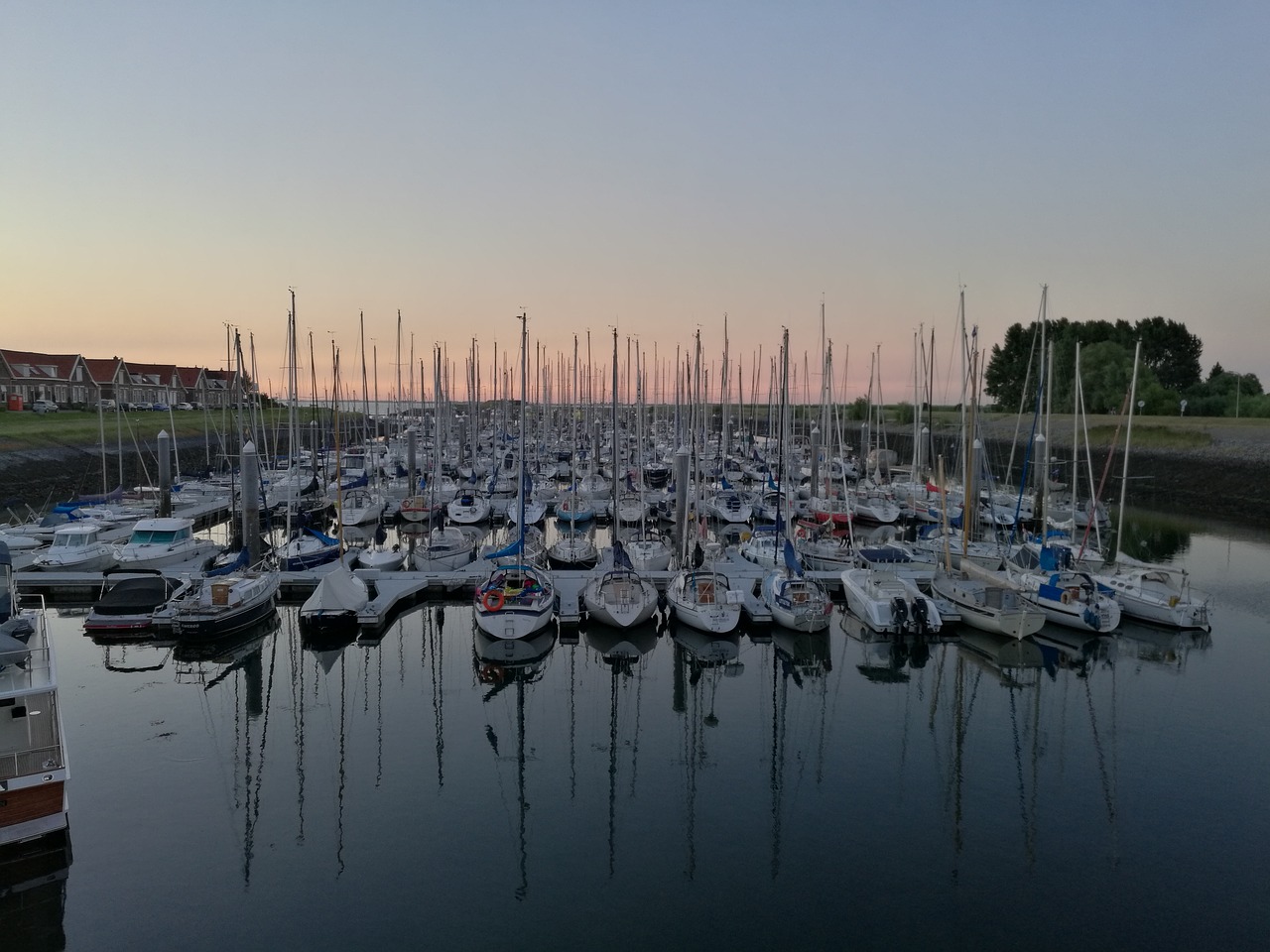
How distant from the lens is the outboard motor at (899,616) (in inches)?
1012

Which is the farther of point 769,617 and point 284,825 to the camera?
point 769,617

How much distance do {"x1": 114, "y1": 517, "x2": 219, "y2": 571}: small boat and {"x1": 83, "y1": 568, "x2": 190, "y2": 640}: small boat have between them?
16.1 ft

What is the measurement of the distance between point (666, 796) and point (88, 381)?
99.3 m

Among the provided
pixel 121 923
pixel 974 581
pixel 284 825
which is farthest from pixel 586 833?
pixel 974 581

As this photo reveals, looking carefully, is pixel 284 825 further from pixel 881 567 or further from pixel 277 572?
pixel 881 567

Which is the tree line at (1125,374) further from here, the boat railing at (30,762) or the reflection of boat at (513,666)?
the boat railing at (30,762)

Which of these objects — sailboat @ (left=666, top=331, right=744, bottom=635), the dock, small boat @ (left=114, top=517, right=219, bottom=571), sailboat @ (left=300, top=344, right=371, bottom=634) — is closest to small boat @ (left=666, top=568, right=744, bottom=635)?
sailboat @ (left=666, top=331, right=744, bottom=635)

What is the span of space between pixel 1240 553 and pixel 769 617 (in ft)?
92.8

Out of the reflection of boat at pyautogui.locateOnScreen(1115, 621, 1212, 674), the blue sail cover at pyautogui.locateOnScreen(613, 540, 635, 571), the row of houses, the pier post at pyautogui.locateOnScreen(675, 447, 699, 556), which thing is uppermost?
the row of houses

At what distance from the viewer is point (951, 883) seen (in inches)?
514

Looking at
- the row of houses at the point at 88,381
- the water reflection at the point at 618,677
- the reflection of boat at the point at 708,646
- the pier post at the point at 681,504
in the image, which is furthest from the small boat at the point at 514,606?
the row of houses at the point at 88,381

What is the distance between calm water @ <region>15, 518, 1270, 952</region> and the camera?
1212 centimetres

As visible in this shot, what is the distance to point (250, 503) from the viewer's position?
31750 mm

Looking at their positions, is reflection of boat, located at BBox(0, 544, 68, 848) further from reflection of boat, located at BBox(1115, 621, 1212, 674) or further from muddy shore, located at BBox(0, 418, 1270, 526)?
muddy shore, located at BBox(0, 418, 1270, 526)
